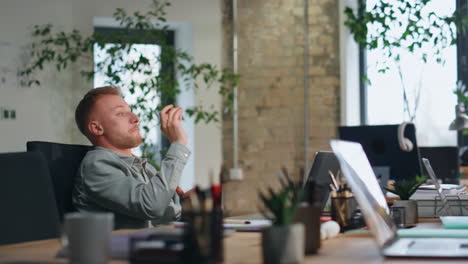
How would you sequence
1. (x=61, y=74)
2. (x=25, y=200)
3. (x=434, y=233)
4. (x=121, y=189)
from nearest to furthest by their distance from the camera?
(x=434, y=233) < (x=25, y=200) < (x=121, y=189) < (x=61, y=74)

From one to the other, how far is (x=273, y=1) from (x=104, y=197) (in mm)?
4426

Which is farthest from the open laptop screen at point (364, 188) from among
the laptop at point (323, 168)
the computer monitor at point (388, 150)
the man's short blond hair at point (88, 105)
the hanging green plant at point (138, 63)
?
the hanging green plant at point (138, 63)

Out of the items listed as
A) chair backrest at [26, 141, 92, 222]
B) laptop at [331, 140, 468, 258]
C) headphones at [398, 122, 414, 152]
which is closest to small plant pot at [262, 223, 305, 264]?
laptop at [331, 140, 468, 258]

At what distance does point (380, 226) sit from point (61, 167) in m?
1.19

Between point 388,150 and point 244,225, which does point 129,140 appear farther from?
point 388,150

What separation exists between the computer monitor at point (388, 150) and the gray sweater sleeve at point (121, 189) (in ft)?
5.23

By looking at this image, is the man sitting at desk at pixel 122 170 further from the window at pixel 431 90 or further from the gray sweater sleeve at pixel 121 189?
the window at pixel 431 90

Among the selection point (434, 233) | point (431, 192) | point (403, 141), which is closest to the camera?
point (434, 233)

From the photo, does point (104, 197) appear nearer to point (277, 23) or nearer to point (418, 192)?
point (418, 192)

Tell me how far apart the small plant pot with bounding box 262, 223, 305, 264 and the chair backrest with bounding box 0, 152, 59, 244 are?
868 millimetres

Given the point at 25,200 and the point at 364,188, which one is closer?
the point at 364,188

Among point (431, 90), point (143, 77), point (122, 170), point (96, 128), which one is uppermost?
point (143, 77)

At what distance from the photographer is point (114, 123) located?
247 centimetres

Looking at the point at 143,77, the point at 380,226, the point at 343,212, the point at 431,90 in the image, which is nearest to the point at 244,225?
the point at 343,212
